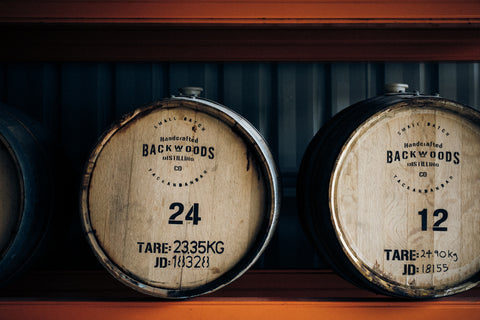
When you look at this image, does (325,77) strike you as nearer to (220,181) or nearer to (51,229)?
(220,181)

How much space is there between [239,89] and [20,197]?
113cm

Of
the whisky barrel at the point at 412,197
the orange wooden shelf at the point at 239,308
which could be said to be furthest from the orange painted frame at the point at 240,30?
the orange wooden shelf at the point at 239,308

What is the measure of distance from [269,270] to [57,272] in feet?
3.33

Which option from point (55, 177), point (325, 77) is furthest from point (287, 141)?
point (55, 177)

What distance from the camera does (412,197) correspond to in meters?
1.13

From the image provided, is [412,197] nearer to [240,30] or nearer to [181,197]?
[181,197]

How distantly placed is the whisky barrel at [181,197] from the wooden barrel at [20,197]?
0.71 feet

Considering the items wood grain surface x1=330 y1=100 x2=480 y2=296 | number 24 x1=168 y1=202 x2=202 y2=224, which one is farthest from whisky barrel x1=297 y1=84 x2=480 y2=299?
number 24 x1=168 y1=202 x2=202 y2=224

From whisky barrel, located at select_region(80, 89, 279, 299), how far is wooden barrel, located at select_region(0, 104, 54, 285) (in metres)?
0.21

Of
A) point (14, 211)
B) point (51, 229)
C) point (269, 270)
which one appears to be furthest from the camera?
point (269, 270)

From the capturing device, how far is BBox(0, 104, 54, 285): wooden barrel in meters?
1.17

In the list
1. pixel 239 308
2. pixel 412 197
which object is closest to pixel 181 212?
pixel 239 308

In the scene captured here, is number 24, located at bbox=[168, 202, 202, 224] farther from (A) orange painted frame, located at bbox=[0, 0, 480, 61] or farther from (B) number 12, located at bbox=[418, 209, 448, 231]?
(B) number 12, located at bbox=[418, 209, 448, 231]

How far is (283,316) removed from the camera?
1.14 m
